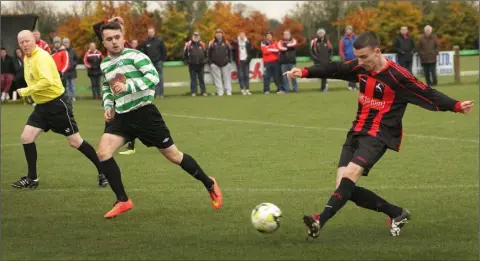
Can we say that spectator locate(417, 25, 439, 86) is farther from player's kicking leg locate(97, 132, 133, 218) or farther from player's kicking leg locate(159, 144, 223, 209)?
player's kicking leg locate(97, 132, 133, 218)

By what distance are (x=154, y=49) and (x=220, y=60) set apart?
2367 millimetres

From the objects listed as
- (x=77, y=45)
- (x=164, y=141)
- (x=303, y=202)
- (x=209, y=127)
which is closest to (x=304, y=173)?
(x=303, y=202)

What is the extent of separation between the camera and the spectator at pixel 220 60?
94.4 feet

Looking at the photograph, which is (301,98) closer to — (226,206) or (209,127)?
(209,127)

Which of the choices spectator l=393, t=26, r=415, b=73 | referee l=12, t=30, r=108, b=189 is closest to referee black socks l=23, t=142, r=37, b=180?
referee l=12, t=30, r=108, b=189

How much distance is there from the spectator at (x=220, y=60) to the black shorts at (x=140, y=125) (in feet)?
65.4

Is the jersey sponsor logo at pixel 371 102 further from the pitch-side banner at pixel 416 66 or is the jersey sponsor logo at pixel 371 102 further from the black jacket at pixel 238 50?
the pitch-side banner at pixel 416 66

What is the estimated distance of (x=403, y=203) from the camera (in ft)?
→ 29.6

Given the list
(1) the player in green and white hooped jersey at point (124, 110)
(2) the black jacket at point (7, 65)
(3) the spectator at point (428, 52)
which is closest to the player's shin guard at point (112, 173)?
(1) the player in green and white hooped jersey at point (124, 110)

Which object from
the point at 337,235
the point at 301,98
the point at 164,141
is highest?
the point at 164,141

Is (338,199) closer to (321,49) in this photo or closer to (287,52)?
(287,52)

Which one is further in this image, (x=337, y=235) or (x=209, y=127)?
(x=209, y=127)

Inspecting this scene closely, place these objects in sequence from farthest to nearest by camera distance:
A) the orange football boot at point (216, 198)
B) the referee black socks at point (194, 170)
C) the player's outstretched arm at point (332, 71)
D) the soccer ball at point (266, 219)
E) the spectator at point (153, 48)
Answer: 1. the spectator at point (153, 48)
2. the referee black socks at point (194, 170)
3. the orange football boot at point (216, 198)
4. the player's outstretched arm at point (332, 71)
5. the soccer ball at point (266, 219)

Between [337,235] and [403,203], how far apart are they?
1.79 m
